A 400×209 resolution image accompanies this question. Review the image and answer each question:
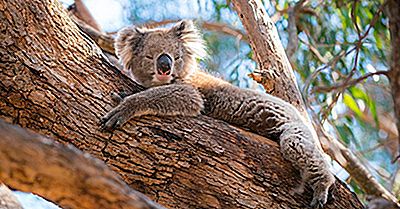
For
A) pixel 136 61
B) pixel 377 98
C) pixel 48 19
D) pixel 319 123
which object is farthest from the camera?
pixel 377 98

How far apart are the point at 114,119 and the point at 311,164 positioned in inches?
34.8

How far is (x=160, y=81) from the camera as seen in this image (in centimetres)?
300

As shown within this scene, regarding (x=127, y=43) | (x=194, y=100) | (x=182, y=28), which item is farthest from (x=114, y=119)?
(x=182, y=28)

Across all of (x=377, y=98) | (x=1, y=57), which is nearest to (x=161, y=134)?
(x=1, y=57)

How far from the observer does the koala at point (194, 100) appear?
2424mm

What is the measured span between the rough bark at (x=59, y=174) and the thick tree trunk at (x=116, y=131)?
3.74 ft

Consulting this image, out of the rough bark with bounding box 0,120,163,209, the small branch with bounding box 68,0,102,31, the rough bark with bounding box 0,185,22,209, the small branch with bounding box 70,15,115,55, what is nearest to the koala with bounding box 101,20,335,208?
the rough bark with bounding box 0,185,22,209

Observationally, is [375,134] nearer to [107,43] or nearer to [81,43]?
[107,43]

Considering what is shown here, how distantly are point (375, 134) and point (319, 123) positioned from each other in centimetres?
233

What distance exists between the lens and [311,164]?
2.45 m

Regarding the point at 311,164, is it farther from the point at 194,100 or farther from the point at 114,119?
the point at 114,119

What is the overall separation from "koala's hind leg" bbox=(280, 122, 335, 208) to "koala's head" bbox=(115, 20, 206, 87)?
819 millimetres

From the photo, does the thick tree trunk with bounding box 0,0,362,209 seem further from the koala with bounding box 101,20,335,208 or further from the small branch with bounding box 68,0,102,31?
the small branch with bounding box 68,0,102,31

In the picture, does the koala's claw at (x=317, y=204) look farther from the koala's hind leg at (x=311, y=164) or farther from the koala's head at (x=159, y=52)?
the koala's head at (x=159, y=52)
